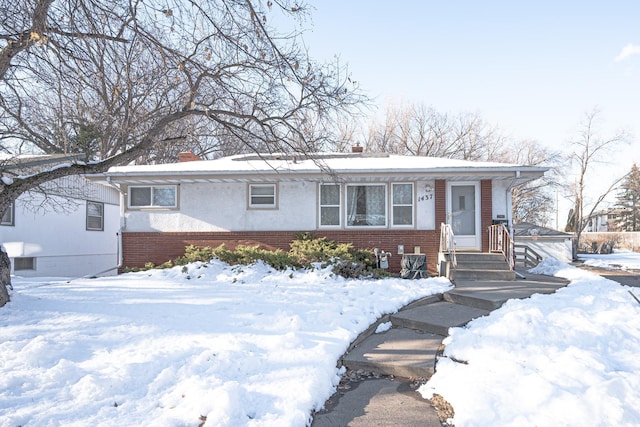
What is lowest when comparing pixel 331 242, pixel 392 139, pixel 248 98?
pixel 331 242

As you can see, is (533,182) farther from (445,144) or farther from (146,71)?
(146,71)

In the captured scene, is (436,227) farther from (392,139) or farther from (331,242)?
(392,139)

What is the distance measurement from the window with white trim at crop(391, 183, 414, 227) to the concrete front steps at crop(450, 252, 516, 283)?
1769 millimetres

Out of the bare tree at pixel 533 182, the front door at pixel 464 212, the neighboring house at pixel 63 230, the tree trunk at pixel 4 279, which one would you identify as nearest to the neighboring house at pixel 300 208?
the front door at pixel 464 212

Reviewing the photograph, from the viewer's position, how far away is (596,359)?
13.1 feet

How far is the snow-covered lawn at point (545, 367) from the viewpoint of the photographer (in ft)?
10.2

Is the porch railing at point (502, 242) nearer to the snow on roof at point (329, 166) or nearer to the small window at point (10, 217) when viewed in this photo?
the snow on roof at point (329, 166)

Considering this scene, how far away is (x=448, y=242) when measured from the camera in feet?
33.6

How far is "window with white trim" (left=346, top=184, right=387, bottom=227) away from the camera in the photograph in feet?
37.6

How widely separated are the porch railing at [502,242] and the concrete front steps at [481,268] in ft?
0.55

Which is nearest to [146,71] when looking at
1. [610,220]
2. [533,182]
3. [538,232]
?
[538,232]

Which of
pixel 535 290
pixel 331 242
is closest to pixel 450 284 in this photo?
pixel 535 290

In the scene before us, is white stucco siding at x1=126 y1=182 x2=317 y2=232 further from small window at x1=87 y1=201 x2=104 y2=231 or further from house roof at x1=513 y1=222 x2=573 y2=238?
house roof at x1=513 y1=222 x2=573 y2=238

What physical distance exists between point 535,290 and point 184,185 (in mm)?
9187
